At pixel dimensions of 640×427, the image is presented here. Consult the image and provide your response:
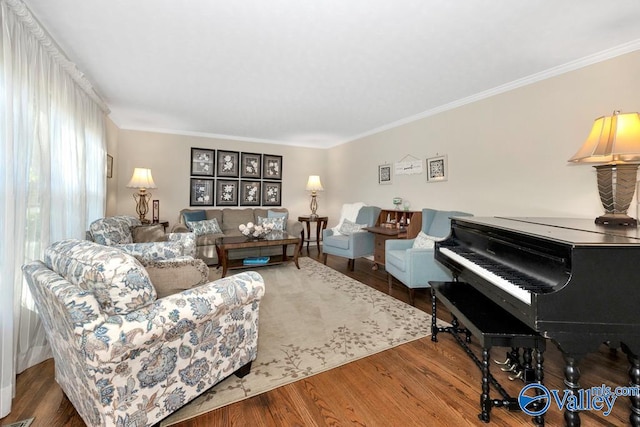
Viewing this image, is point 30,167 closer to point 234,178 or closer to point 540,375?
point 540,375

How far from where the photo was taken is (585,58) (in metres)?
2.42

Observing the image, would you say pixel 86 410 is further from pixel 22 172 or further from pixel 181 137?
pixel 181 137

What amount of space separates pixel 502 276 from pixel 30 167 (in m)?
2.99

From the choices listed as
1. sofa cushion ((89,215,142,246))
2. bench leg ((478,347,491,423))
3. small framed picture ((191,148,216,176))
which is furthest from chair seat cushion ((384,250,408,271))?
small framed picture ((191,148,216,176))

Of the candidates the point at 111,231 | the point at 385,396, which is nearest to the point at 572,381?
the point at 385,396

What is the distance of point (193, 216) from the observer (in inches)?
190

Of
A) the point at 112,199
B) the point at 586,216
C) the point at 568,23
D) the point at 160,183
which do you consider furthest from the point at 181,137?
the point at 586,216

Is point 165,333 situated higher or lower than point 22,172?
lower

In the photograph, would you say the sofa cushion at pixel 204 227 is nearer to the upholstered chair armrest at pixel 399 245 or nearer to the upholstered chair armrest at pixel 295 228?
the upholstered chair armrest at pixel 295 228

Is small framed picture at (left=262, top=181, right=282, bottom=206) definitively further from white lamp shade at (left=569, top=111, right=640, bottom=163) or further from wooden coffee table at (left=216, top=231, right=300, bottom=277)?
white lamp shade at (left=569, top=111, right=640, bottom=163)

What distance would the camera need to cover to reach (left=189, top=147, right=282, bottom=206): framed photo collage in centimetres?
539

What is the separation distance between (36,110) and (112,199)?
3044 mm

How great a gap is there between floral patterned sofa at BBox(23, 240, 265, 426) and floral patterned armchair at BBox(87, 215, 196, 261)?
101 centimetres

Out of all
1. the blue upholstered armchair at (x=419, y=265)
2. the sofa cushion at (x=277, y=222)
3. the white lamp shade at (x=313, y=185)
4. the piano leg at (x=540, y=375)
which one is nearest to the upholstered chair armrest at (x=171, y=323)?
the piano leg at (x=540, y=375)
